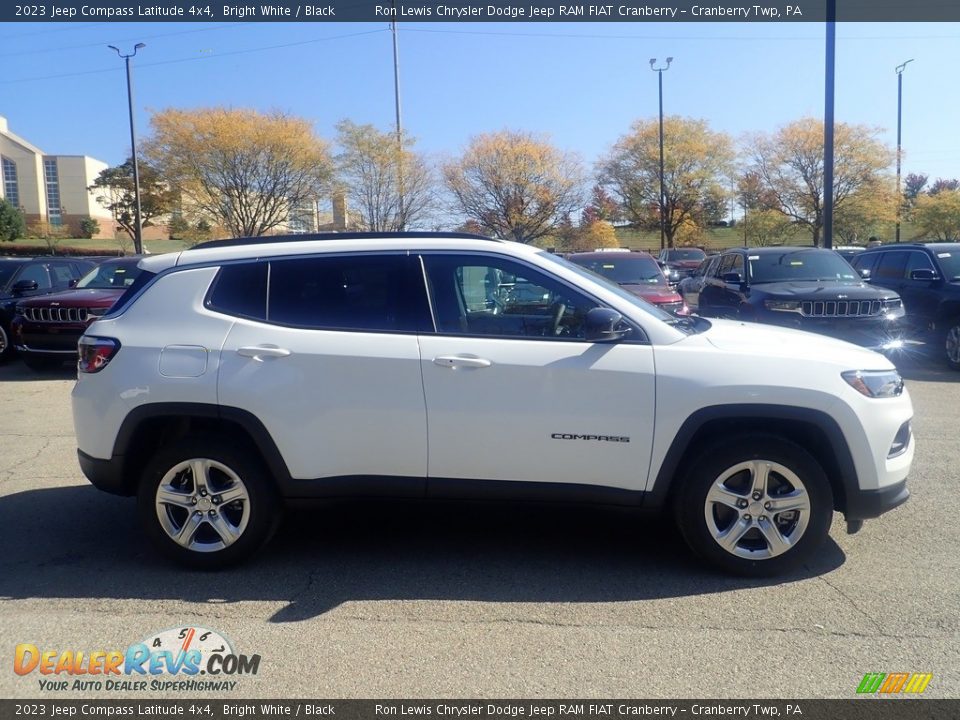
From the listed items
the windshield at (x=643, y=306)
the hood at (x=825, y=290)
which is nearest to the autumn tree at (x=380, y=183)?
the hood at (x=825, y=290)

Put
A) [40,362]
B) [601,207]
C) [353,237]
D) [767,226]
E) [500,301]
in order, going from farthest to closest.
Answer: [601,207]
[767,226]
[40,362]
[353,237]
[500,301]

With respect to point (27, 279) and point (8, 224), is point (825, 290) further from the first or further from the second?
point (8, 224)

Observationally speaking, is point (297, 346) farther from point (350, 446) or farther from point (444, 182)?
point (444, 182)

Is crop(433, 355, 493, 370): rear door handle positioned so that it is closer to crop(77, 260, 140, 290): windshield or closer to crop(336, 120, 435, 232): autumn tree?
crop(77, 260, 140, 290): windshield

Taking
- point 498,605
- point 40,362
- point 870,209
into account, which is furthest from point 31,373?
point 870,209

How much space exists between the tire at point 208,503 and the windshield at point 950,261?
1108 cm

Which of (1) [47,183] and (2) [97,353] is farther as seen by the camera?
(1) [47,183]

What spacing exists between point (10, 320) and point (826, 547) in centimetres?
1278

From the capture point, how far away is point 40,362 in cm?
1179

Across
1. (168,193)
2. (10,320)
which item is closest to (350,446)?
(10,320)

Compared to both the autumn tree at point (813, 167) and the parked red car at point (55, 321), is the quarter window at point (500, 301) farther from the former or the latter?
the autumn tree at point (813, 167)

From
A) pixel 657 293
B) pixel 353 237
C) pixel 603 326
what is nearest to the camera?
pixel 603 326

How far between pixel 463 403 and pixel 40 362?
10094mm

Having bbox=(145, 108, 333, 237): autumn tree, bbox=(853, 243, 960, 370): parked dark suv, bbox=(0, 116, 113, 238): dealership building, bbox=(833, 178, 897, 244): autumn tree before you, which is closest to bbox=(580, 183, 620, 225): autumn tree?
bbox=(833, 178, 897, 244): autumn tree
